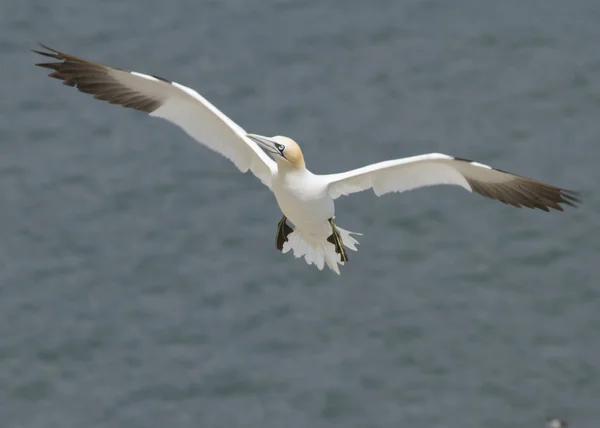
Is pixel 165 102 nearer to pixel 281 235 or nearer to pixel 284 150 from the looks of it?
pixel 284 150

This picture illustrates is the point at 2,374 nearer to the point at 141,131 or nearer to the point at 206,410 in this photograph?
the point at 206,410

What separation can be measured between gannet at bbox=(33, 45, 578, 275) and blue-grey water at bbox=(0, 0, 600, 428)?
8.31 meters

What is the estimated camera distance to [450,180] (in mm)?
17531

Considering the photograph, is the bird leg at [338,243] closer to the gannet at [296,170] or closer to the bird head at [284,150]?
the gannet at [296,170]

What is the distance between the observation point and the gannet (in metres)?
17.0

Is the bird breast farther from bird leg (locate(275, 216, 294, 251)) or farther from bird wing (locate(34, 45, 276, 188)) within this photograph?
bird leg (locate(275, 216, 294, 251))

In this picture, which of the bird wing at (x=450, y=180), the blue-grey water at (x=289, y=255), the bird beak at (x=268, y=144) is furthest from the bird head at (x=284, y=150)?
the blue-grey water at (x=289, y=255)

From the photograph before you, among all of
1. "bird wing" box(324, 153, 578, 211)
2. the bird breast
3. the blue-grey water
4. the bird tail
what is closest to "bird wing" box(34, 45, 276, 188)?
the bird breast

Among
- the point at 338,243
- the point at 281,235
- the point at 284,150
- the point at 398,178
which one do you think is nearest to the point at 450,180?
the point at 398,178

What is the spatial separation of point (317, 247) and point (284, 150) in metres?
1.72

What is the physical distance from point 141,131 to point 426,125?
16.3 feet

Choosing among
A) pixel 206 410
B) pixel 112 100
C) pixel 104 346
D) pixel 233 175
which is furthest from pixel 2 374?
pixel 112 100

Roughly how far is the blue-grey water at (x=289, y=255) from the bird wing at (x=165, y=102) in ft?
27.8

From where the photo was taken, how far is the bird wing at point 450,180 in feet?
55.6
